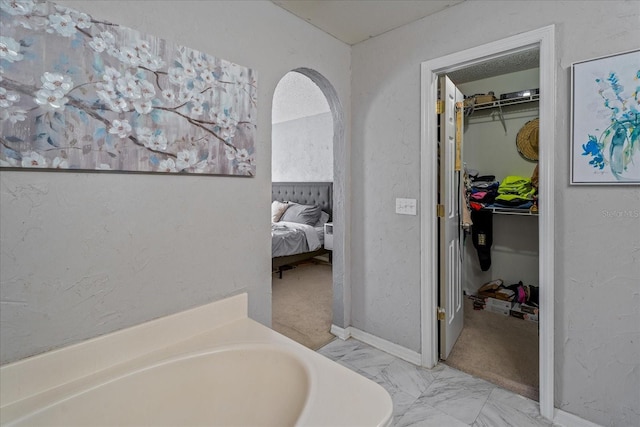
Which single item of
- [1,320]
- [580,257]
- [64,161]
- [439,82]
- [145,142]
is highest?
[439,82]

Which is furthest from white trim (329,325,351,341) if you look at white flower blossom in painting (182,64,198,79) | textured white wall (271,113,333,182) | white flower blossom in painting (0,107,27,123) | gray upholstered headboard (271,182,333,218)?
textured white wall (271,113,333,182)

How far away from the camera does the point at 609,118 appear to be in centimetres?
146

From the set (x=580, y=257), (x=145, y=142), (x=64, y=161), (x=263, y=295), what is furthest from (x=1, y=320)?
(x=580, y=257)

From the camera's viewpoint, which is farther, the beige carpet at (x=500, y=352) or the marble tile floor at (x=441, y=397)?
the beige carpet at (x=500, y=352)

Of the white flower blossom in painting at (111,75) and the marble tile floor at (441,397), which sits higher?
the white flower blossom in painting at (111,75)

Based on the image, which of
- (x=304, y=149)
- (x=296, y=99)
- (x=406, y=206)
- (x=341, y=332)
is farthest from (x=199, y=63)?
(x=304, y=149)

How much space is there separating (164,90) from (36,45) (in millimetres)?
422

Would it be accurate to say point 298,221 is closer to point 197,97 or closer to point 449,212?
point 449,212

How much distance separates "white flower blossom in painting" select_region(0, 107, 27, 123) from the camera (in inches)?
39.6

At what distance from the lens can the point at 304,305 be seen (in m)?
3.29

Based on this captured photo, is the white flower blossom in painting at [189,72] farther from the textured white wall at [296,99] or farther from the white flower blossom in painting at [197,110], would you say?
the textured white wall at [296,99]

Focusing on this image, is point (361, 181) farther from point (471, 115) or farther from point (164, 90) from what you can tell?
point (471, 115)

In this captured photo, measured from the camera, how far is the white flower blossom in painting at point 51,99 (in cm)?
107

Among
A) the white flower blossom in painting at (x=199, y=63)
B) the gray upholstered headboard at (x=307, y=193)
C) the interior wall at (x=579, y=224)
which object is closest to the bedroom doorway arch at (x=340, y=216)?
the interior wall at (x=579, y=224)
